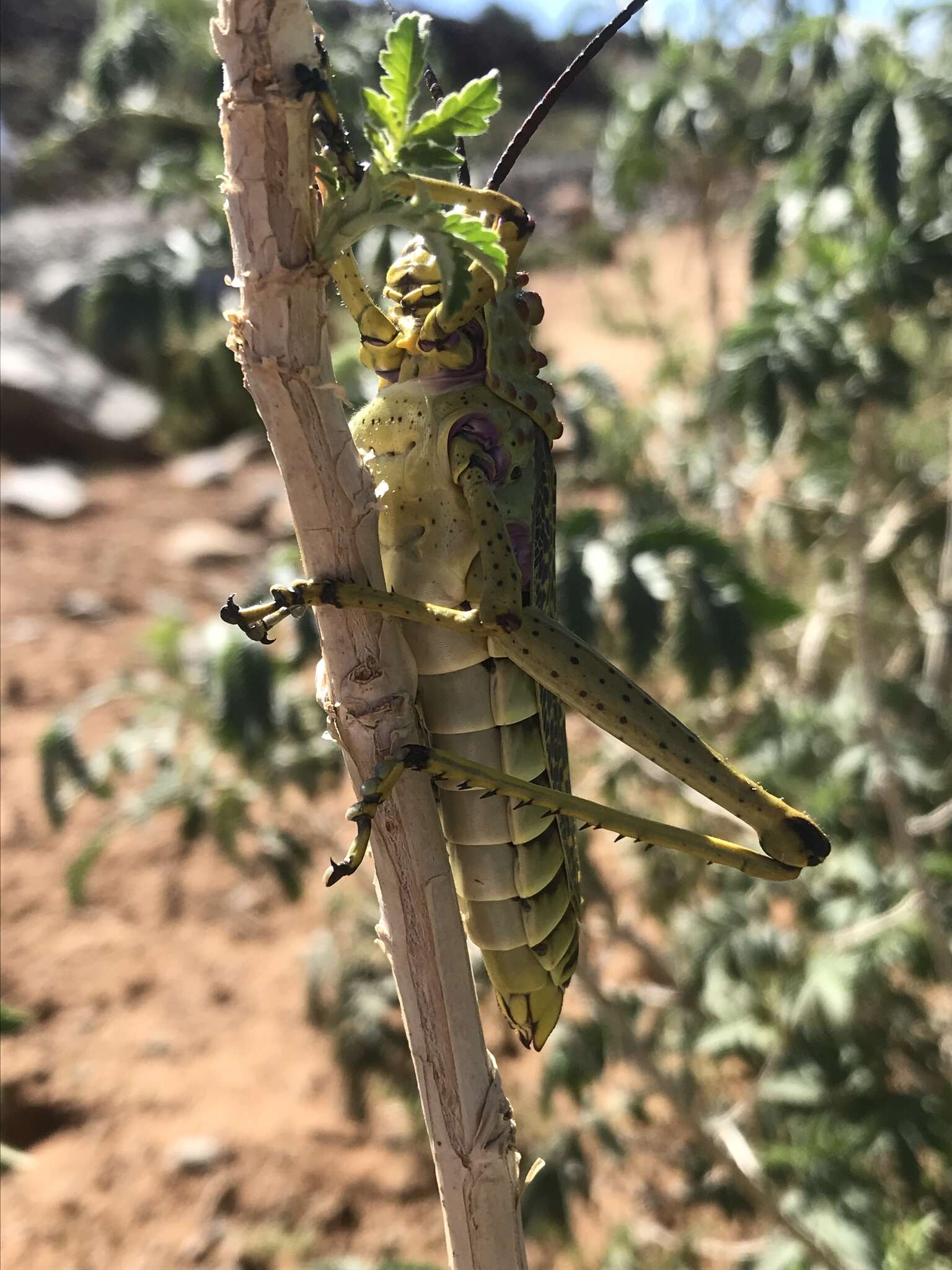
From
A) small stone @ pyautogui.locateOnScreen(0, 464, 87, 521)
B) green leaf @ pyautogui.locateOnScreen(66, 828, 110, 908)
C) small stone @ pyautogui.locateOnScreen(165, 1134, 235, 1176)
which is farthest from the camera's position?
small stone @ pyautogui.locateOnScreen(0, 464, 87, 521)

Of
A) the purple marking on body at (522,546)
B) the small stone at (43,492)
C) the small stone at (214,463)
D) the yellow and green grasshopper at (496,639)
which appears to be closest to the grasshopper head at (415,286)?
the yellow and green grasshopper at (496,639)

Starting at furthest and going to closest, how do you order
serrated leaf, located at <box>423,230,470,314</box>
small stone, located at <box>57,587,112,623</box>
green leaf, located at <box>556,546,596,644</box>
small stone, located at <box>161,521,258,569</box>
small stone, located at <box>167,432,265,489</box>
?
small stone, located at <box>167,432,265,489</box> → small stone, located at <box>161,521,258,569</box> → small stone, located at <box>57,587,112,623</box> → green leaf, located at <box>556,546,596,644</box> → serrated leaf, located at <box>423,230,470,314</box>

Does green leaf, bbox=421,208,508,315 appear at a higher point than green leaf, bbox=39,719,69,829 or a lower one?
lower

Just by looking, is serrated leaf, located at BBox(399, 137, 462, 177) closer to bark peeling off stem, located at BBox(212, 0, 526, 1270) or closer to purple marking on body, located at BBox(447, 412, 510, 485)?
bark peeling off stem, located at BBox(212, 0, 526, 1270)

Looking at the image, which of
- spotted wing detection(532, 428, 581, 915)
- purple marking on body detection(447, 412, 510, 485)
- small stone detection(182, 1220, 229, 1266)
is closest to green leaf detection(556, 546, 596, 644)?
spotted wing detection(532, 428, 581, 915)

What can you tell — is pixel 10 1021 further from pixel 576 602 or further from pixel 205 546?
pixel 205 546

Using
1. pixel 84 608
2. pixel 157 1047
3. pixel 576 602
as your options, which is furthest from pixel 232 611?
pixel 84 608
